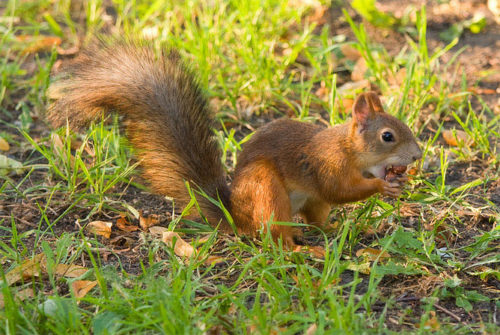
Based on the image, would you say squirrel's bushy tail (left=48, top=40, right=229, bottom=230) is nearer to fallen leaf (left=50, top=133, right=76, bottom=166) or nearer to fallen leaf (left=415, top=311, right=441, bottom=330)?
fallen leaf (left=50, top=133, right=76, bottom=166)

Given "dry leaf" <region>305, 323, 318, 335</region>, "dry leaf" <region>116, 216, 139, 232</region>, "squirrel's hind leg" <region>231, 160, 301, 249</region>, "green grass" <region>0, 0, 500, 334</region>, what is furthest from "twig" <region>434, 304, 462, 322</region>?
"dry leaf" <region>116, 216, 139, 232</region>

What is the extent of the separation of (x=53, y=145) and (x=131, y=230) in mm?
649

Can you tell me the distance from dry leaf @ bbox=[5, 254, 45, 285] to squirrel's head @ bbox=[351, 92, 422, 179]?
1201mm

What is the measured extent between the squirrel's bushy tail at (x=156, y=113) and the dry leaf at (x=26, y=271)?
1.80ft

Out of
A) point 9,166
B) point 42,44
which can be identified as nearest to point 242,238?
point 9,166

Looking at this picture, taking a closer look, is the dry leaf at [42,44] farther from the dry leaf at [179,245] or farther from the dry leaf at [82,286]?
the dry leaf at [82,286]

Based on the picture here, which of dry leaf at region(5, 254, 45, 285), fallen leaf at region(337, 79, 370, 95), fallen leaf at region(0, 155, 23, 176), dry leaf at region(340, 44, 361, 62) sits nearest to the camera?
dry leaf at region(5, 254, 45, 285)

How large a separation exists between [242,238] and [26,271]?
0.80m

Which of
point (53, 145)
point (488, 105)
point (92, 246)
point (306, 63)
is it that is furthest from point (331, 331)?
point (306, 63)

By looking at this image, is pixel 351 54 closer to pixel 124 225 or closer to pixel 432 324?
pixel 124 225

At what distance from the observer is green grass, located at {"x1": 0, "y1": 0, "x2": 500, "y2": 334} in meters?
1.89

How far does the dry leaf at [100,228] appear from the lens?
2.56 m

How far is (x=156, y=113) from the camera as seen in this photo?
2568 millimetres

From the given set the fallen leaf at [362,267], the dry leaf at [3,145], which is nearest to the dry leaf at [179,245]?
the fallen leaf at [362,267]
